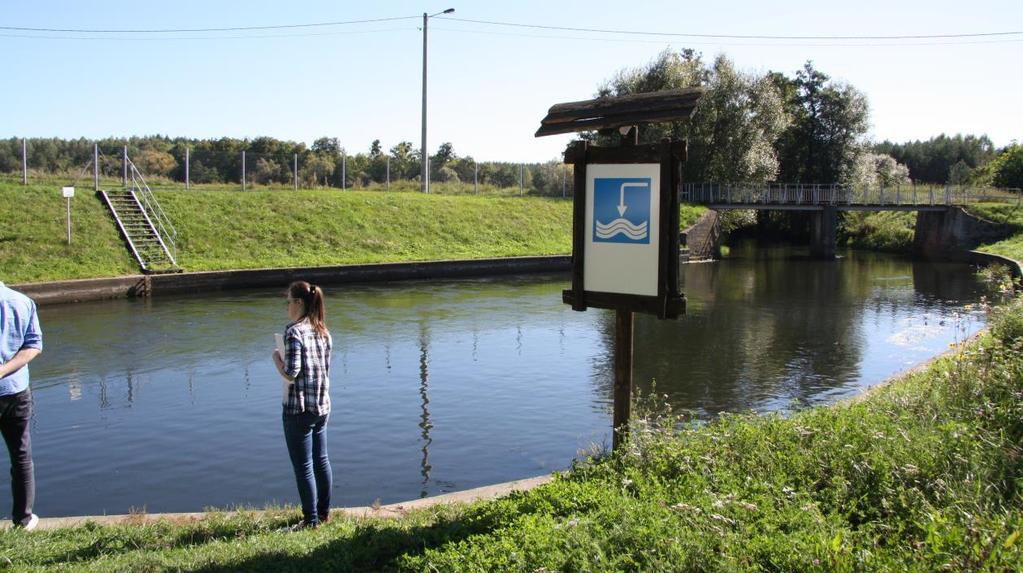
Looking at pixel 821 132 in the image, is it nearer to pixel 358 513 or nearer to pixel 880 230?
pixel 880 230

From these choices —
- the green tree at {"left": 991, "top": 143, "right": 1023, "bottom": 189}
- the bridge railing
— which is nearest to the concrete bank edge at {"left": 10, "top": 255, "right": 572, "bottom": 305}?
the bridge railing

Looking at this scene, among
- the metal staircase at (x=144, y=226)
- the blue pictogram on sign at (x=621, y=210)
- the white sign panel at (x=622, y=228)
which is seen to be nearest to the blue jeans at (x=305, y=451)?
the white sign panel at (x=622, y=228)

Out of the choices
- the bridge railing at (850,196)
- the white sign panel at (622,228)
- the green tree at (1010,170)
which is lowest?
the white sign panel at (622,228)

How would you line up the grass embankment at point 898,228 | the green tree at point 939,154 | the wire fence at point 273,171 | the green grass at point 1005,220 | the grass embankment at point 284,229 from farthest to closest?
the green tree at point 939,154 < the grass embankment at point 898,228 < the green grass at point 1005,220 < the wire fence at point 273,171 < the grass embankment at point 284,229

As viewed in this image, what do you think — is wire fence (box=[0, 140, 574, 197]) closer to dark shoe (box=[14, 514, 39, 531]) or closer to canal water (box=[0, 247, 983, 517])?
canal water (box=[0, 247, 983, 517])

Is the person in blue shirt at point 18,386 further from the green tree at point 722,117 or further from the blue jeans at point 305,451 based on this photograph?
the green tree at point 722,117

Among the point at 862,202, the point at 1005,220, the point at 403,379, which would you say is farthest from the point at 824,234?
the point at 403,379

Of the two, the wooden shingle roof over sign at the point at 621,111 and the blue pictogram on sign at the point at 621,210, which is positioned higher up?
the wooden shingle roof over sign at the point at 621,111

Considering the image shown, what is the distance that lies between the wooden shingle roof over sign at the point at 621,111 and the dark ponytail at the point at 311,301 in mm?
2466

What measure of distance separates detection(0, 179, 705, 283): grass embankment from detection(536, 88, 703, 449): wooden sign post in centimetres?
1922

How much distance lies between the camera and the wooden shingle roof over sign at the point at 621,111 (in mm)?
6594

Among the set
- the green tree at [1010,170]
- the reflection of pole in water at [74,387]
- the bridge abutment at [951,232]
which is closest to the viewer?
the reflection of pole in water at [74,387]

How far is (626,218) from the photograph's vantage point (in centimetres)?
672

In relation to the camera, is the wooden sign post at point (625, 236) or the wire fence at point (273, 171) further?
the wire fence at point (273, 171)
